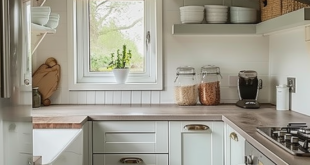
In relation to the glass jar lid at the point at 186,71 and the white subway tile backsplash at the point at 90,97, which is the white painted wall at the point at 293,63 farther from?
the white subway tile backsplash at the point at 90,97

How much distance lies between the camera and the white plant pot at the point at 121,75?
3.16 meters

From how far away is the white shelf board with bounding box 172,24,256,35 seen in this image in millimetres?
2932

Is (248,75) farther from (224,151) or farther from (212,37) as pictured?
(224,151)

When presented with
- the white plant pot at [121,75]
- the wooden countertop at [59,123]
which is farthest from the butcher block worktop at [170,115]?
the white plant pot at [121,75]

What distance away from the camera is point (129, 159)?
101 inches

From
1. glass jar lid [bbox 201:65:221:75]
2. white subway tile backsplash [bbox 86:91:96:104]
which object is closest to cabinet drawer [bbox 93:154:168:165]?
white subway tile backsplash [bbox 86:91:96:104]

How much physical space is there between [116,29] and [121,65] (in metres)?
0.31

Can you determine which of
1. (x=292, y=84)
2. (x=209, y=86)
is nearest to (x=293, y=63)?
(x=292, y=84)

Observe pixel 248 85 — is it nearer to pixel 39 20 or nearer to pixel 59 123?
pixel 59 123

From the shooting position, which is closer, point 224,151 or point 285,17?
point 285,17

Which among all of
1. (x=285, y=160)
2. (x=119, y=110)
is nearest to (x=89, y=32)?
(x=119, y=110)

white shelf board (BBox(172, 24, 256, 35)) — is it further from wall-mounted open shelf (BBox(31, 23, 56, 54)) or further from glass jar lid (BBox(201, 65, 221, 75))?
wall-mounted open shelf (BBox(31, 23, 56, 54))

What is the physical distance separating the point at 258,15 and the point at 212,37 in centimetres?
39

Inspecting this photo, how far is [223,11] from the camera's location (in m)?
3.04
